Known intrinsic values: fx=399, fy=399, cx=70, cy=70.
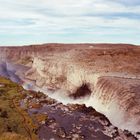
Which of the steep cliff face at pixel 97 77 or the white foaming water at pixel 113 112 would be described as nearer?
the white foaming water at pixel 113 112

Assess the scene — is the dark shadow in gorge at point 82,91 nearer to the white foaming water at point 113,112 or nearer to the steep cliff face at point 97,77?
the steep cliff face at point 97,77

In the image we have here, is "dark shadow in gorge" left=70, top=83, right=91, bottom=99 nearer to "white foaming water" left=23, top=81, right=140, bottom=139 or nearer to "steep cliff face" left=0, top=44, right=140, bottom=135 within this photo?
"steep cliff face" left=0, top=44, right=140, bottom=135

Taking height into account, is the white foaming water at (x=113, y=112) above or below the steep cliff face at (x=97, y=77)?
below

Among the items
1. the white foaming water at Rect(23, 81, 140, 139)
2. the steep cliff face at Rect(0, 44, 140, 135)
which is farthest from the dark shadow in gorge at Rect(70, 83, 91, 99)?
the white foaming water at Rect(23, 81, 140, 139)

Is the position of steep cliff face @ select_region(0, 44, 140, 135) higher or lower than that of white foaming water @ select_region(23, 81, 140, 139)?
higher

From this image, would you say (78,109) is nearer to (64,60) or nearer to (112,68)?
Answer: (112,68)

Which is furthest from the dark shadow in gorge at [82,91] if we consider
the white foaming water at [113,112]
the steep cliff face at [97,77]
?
the white foaming water at [113,112]

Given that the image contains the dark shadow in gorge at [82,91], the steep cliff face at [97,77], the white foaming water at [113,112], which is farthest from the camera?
the dark shadow in gorge at [82,91]

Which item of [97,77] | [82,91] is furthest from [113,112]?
[82,91]
